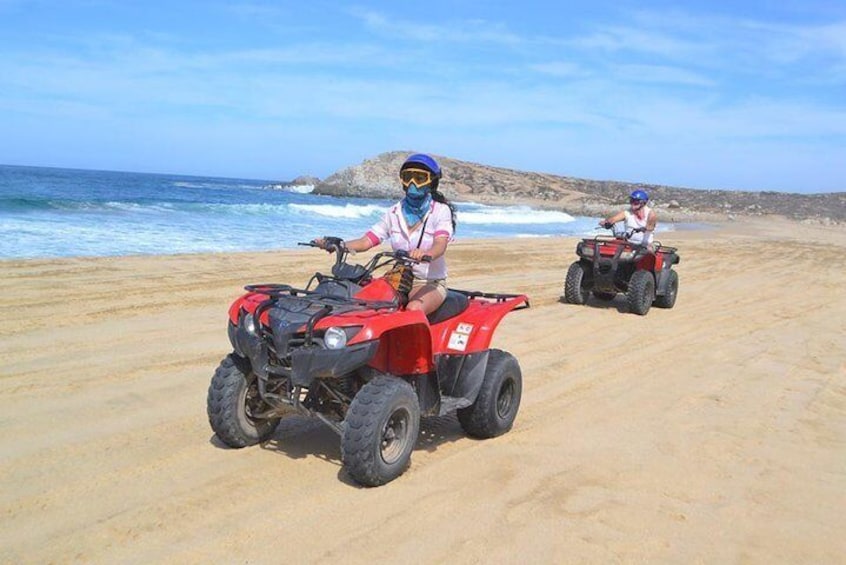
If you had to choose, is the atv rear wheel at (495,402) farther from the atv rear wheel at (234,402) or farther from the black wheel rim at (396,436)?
the atv rear wheel at (234,402)

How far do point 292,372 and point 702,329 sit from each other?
22.2ft

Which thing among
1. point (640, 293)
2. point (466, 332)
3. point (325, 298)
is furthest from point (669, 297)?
point (325, 298)

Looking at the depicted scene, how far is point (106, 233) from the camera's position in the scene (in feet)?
57.6

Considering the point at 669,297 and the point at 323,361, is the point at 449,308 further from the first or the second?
the point at 669,297

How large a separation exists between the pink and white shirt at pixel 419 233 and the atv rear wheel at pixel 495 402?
2.34 feet

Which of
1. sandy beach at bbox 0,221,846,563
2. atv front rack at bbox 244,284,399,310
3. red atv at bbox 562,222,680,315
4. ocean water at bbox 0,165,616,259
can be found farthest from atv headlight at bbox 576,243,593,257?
ocean water at bbox 0,165,616,259

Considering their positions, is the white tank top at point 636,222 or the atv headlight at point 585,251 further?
the white tank top at point 636,222

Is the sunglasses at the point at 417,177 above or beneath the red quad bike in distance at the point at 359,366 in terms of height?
above

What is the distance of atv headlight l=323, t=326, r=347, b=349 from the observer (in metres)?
3.74

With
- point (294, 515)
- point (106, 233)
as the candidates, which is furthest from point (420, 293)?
point (106, 233)

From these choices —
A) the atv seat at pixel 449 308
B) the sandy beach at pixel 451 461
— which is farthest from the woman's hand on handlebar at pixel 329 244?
the sandy beach at pixel 451 461

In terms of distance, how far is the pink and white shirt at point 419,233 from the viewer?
4508 millimetres

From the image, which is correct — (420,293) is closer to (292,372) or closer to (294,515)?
(292,372)

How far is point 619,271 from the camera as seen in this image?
410 inches
